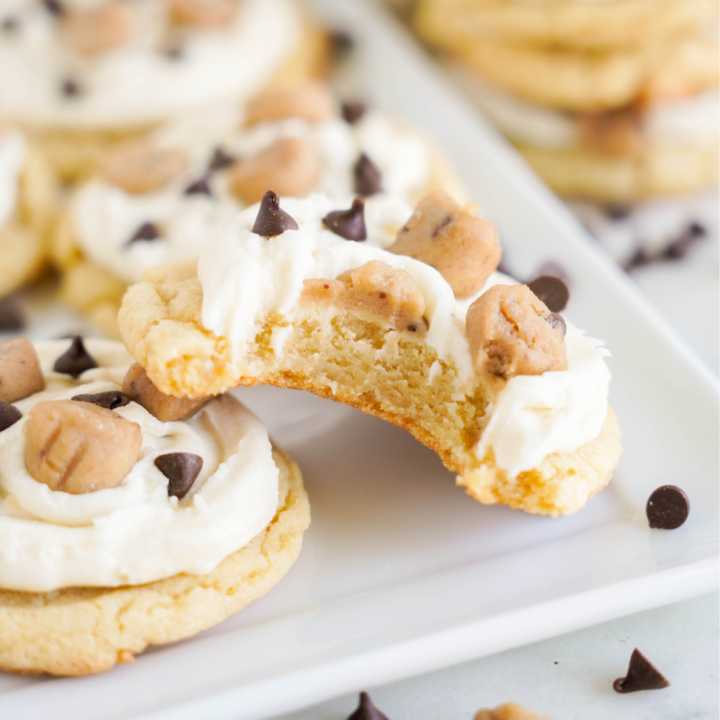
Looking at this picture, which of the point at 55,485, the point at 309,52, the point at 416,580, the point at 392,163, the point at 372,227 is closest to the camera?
the point at 55,485

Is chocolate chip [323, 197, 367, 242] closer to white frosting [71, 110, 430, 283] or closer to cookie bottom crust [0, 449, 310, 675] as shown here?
white frosting [71, 110, 430, 283]

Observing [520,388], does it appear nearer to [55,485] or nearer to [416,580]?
[416,580]

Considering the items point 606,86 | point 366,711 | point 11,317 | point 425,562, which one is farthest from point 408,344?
point 606,86

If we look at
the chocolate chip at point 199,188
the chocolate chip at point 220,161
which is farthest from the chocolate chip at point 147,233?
the chocolate chip at point 220,161

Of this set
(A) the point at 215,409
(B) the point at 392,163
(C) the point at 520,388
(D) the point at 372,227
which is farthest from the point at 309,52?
(C) the point at 520,388

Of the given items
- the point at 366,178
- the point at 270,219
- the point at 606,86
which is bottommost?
the point at 366,178

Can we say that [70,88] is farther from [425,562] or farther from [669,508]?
[669,508]
